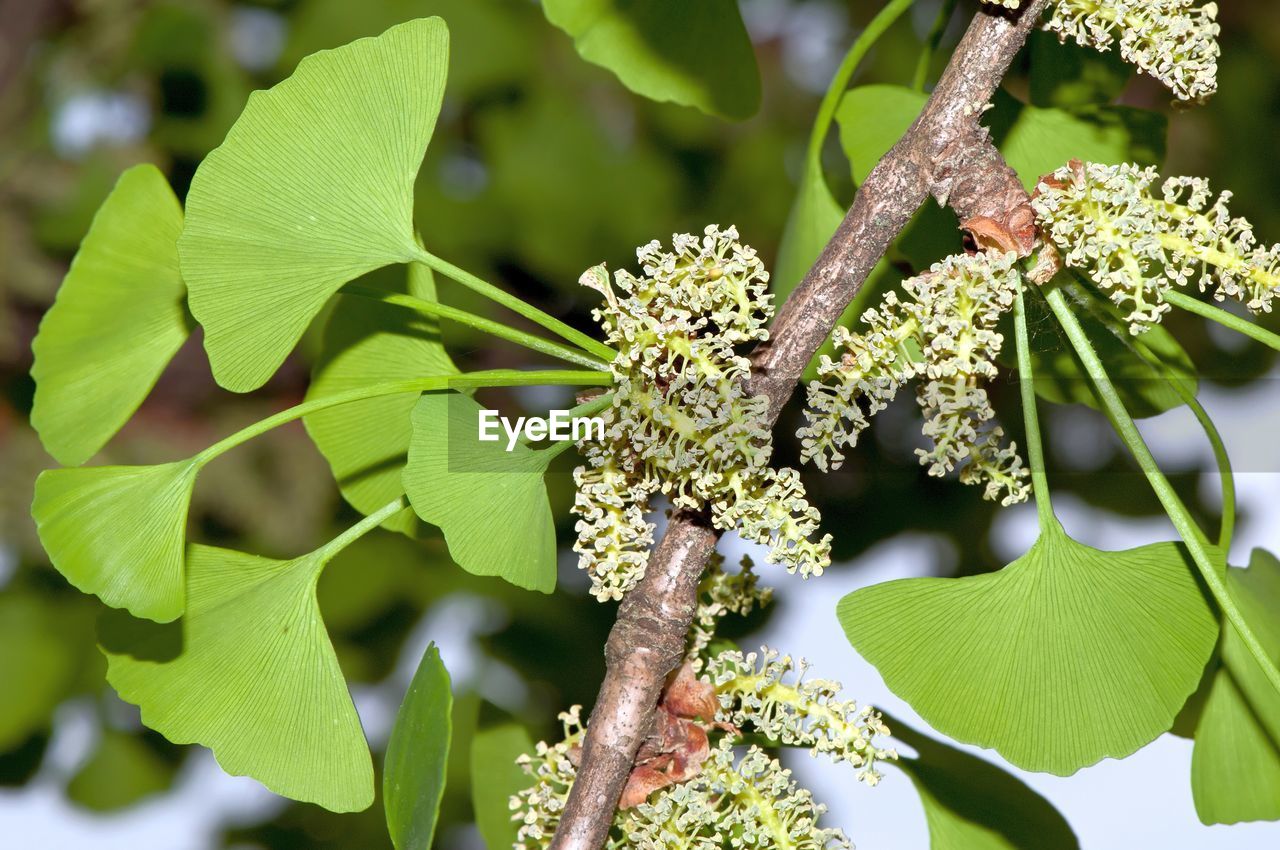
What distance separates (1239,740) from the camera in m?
0.61

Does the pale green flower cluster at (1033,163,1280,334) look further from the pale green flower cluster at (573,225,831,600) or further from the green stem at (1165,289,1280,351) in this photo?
the pale green flower cluster at (573,225,831,600)

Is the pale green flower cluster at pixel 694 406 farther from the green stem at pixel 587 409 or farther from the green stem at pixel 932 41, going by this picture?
the green stem at pixel 932 41

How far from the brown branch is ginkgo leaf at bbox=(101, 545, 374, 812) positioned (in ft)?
0.40

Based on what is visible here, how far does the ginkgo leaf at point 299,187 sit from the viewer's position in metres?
0.49

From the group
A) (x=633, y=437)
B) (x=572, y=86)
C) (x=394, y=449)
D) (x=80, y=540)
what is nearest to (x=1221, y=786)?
(x=633, y=437)

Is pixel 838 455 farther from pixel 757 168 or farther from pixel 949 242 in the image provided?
pixel 757 168

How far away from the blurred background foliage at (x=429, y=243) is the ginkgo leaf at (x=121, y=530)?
1.93 feet

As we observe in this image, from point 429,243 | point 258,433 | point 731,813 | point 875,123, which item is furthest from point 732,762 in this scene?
point 429,243

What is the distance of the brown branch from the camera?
20.4 inches

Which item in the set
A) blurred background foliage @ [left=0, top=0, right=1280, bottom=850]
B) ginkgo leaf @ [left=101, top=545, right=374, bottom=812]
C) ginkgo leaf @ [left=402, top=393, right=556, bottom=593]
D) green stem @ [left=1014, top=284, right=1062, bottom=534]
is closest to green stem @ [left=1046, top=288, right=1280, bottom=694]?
green stem @ [left=1014, top=284, right=1062, bottom=534]

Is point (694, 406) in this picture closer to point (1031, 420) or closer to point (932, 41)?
point (1031, 420)

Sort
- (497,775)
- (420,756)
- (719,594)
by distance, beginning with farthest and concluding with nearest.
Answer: (497,775) < (719,594) < (420,756)

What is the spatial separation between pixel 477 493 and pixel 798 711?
0.67 feet

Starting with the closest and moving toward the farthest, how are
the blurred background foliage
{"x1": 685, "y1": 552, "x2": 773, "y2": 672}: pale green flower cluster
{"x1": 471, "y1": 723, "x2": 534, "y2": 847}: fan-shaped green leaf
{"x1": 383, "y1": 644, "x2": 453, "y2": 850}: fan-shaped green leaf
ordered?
{"x1": 383, "y1": 644, "x2": 453, "y2": 850}: fan-shaped green leaf < {"x1": 685, "y1": 552, "x2": 773, "y2": 672}: pale green flower cluster < {"x1": 471, "y1": 723, "x2": 534, "y2": 847}: fan-shaped green leaf < the blurred background foliage
